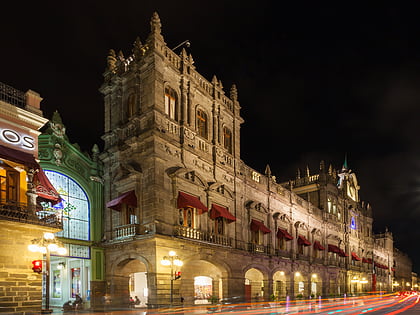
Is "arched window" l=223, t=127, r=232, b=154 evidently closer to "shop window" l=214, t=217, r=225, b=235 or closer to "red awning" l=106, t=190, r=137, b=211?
"shop window" l=214, t=217, r=225, b=235

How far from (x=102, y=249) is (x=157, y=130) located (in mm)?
8598

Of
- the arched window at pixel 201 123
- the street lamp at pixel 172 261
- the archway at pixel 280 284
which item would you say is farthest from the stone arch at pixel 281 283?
the street lamp at pixel 172 261

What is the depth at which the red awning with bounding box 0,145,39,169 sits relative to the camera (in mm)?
19469

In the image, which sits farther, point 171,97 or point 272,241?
point 272,241

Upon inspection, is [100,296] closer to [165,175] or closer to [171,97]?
[165,175]

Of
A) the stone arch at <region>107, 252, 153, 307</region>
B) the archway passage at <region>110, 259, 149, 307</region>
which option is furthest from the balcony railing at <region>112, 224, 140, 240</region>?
the archway passage at <region>110, 259, 149, 307</region>

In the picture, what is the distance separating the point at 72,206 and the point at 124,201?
3394mm

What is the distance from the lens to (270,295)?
3672 centimetres

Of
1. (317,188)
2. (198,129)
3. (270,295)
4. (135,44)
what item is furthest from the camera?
(317,188)

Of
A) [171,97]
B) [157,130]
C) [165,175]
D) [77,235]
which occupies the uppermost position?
[171,97]

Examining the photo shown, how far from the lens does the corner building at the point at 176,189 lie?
87.4 ft

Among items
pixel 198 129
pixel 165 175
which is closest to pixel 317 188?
pixel 198 129

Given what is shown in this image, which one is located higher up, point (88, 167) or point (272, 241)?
point (88, 167)

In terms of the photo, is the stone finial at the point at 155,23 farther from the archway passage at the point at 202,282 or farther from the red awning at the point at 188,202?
the archway passage at the point at 202,282
